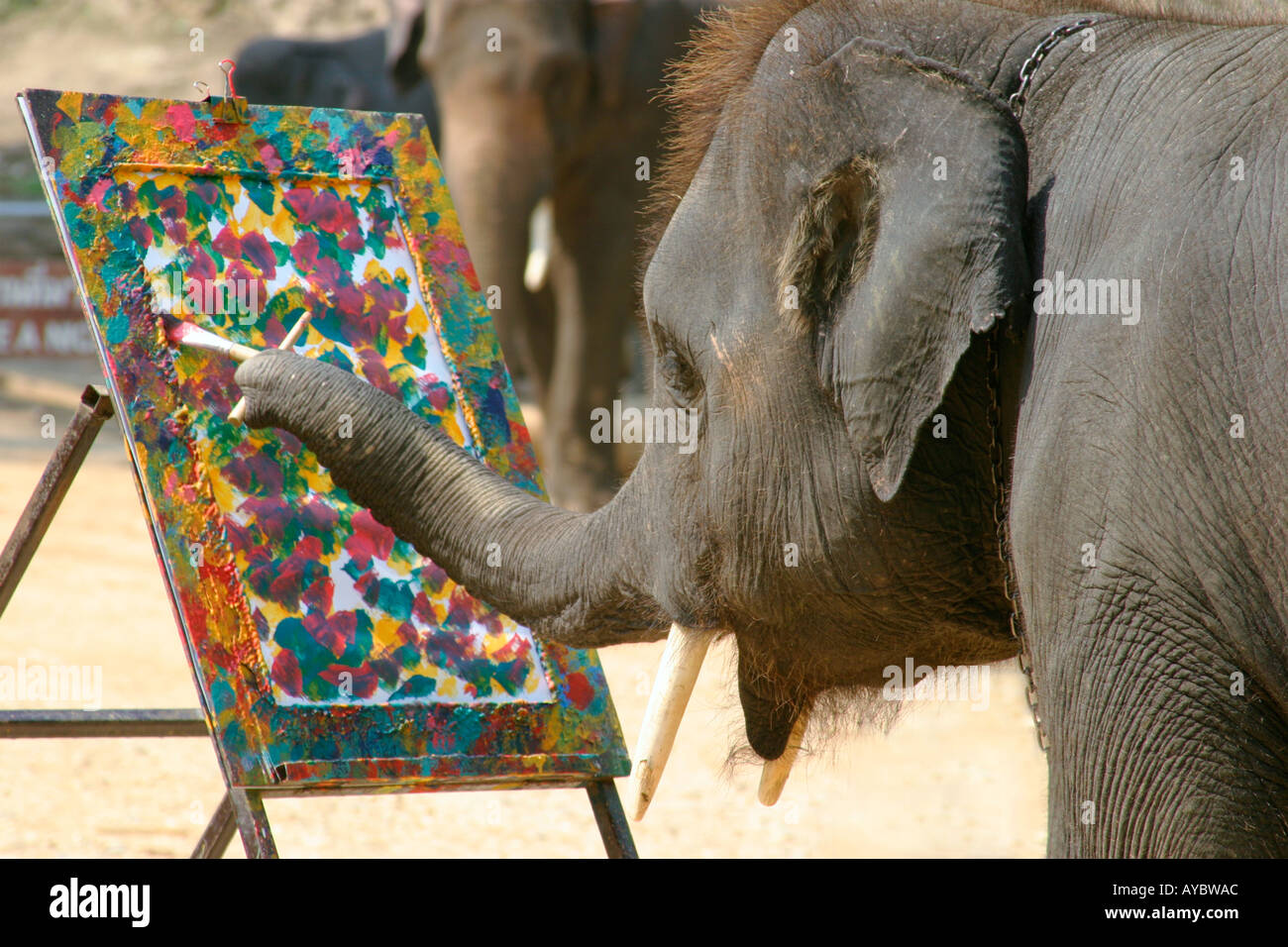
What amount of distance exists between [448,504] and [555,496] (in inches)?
188

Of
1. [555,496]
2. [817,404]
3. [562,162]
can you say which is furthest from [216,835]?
[562,162]

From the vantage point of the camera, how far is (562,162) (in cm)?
688

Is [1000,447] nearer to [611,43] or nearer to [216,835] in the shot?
[216,835]

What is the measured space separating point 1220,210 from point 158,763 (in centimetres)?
347

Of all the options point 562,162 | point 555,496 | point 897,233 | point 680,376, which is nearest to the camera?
point 897,233

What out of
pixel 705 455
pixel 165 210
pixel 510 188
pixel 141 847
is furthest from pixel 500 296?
pixel 705 455

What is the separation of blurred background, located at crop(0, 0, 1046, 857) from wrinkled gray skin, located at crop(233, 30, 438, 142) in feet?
0.05

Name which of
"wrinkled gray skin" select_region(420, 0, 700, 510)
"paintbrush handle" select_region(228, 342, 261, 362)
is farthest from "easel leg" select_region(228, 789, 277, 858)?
"wrinkled gray skin" select_region(420, 0, 700, 510)

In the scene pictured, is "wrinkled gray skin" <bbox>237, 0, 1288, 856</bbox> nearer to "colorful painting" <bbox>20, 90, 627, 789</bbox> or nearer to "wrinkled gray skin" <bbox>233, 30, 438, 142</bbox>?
"colorful painting" <bbox>20, 90, 627, 789</bbox>

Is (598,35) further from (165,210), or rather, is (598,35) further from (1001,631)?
(1001,631)

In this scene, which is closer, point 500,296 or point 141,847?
point 141,847

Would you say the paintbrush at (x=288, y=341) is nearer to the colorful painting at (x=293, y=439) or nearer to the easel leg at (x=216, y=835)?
the colorful painting at (x=293, y=439)

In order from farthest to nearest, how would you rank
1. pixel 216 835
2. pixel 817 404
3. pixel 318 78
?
pixel 318 78, pixel 216 835, pixel 817 404

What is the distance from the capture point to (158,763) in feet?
14.4
